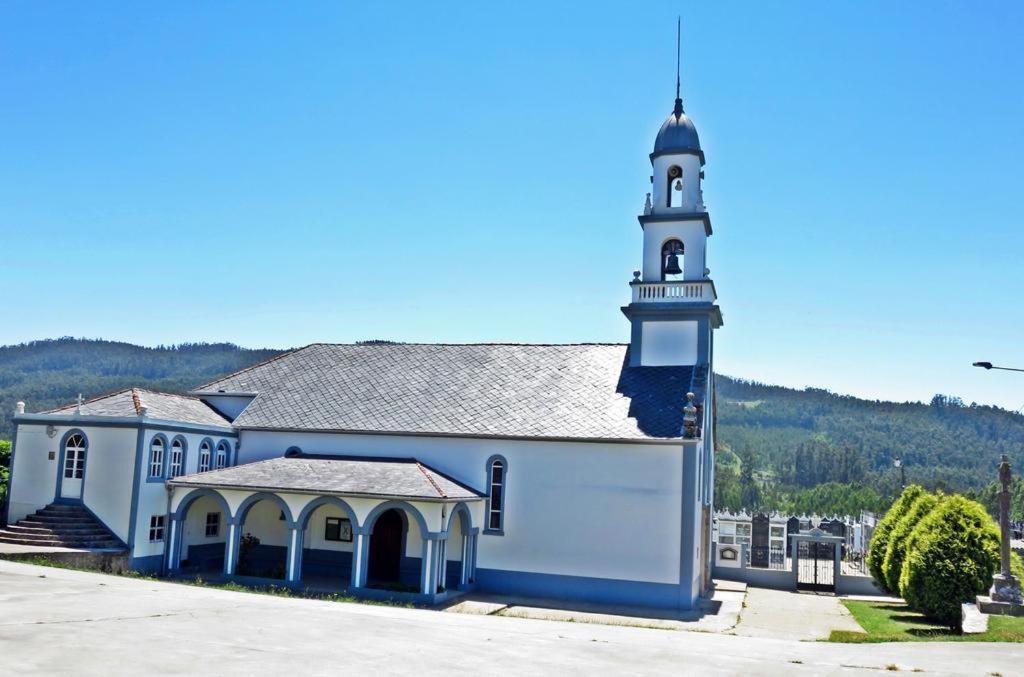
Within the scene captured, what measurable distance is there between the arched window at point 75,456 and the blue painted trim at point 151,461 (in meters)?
2.05

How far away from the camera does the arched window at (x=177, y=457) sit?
26.8 meters

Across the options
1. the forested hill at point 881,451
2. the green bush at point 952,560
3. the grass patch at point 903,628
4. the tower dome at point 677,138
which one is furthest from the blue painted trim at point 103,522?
the forested hill at point 881,451

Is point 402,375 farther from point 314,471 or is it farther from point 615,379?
point 615,379

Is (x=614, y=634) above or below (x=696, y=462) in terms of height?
below

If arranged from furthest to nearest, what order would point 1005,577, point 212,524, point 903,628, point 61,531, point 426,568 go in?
point 212,524 → point 61,531 → point 426,568 → point 903,628 → point 1005,577

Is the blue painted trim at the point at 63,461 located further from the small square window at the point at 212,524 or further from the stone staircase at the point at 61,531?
the small square window at the point at 212,524

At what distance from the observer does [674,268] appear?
29.6 meters

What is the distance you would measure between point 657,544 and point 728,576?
32.7ft

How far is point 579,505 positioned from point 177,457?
12.8 m

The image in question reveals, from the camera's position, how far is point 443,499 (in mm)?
23281

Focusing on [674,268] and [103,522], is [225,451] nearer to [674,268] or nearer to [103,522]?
[103,522]

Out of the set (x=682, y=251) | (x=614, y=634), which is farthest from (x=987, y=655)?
(x=682, y=251)

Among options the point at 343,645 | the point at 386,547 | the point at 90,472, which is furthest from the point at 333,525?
the point at 343,645

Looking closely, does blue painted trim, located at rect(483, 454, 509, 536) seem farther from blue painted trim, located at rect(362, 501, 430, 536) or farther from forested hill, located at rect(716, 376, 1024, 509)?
forested hill, located at rect(716, 376, 1024, 509)
